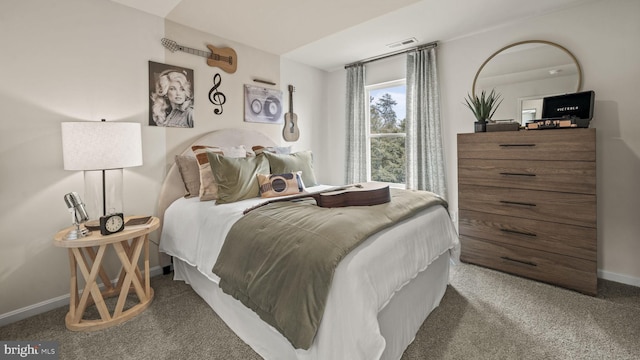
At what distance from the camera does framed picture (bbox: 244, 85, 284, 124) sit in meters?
3.32

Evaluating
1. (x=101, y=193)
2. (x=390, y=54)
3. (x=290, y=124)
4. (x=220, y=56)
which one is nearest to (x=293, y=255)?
(x=101, y=193)

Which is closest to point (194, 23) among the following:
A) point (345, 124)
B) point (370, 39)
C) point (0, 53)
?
point (0, 53)

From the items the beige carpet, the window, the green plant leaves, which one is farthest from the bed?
the window

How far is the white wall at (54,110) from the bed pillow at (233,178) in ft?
2.44

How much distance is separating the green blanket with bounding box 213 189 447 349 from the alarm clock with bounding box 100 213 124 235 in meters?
0.80

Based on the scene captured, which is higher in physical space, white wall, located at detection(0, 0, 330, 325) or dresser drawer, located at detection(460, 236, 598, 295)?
white wall, located at detection(0, 0, 330, 325)

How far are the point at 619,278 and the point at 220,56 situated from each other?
431 cm

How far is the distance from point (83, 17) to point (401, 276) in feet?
9.72

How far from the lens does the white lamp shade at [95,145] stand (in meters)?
1.83

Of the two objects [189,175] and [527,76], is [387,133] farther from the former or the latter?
[189,175]

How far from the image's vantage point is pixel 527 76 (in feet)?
8.95

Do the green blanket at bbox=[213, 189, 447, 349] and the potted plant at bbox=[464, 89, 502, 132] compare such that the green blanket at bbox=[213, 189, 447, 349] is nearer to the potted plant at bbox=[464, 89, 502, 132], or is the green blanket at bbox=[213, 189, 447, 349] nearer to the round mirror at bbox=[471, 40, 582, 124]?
the potted plant at bbox=[464, 89, 502, 132]

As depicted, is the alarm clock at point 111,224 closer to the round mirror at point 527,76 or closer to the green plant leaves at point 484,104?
the green plant leaves at point 484,104

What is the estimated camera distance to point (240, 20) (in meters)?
2.66
